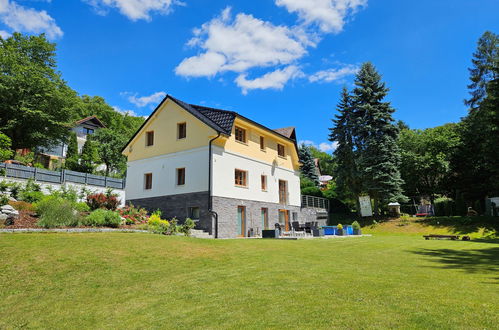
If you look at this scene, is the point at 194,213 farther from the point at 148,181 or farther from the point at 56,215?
the point at 56,215

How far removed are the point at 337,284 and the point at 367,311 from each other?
1.77m

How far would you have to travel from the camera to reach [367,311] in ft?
15.1

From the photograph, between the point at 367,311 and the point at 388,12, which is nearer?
the point at 367,311

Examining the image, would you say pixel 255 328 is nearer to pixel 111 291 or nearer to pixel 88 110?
pixel 111 291

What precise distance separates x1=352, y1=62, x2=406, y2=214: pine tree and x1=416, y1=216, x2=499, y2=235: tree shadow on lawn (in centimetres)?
357

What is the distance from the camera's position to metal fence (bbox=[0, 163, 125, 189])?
2008 cm

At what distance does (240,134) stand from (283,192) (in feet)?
22.8

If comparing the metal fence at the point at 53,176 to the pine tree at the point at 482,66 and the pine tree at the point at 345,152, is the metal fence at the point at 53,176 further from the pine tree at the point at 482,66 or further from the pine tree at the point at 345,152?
the pine tree at the point at 482,66

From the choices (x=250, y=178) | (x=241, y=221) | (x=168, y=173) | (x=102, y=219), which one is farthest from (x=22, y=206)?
(x=250, y=178)

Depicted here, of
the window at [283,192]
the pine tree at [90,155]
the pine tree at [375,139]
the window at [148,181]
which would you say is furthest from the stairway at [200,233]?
the pine tree at [90,155]

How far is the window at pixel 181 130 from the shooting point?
22062mm

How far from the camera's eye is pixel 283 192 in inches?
1062

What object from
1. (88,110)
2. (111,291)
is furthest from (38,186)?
(88,110)

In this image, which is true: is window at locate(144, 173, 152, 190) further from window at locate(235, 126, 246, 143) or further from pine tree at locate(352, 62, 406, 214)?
pine tree at locate(352, 62, 406, 214)
